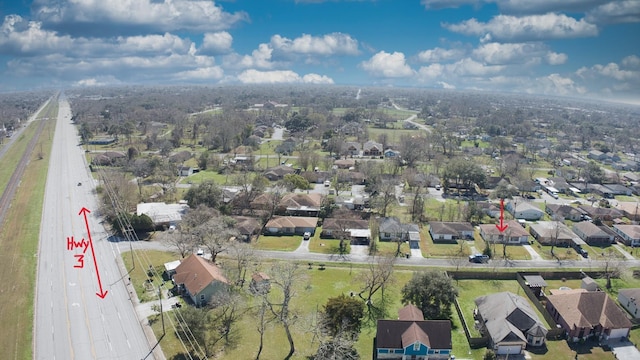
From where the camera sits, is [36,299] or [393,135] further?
[393,135]

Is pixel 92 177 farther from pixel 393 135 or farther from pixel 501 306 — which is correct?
pixel 393 135

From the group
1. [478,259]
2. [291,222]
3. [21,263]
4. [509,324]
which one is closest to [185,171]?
[291,222]

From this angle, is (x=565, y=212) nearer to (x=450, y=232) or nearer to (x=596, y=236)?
(x=596, y=236)

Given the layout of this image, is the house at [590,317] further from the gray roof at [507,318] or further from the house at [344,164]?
the house at [344,164]

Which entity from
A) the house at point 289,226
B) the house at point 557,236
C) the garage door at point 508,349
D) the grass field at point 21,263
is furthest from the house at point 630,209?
the grass field at point 21,263

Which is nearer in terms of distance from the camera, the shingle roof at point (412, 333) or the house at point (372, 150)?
the shingle roof at point (412, 333)

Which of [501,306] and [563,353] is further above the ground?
[501,306]

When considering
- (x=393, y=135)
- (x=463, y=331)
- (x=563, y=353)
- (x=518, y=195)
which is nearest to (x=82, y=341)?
(x=463, y=331)
